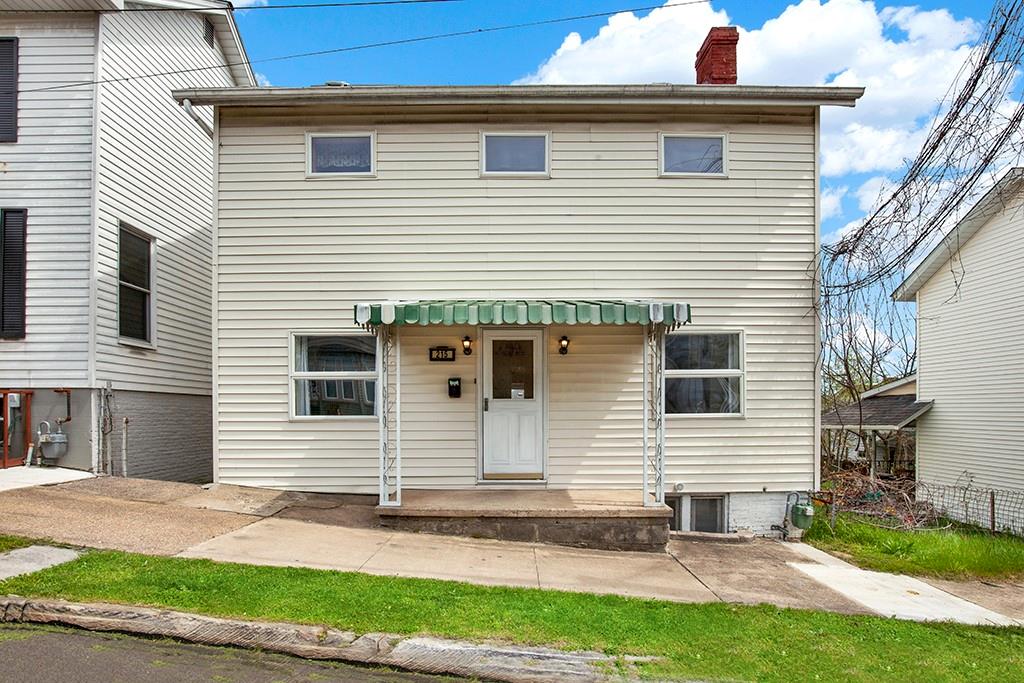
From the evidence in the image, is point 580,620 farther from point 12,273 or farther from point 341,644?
point 12,273

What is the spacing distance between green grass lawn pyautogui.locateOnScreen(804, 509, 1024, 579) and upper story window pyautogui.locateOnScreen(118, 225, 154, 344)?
1031cm

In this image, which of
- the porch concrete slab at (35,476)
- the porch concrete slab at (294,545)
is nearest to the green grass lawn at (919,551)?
the porch concrete slab at (294,545)

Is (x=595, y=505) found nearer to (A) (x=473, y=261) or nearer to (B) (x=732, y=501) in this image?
(B) (x=732, y=501)

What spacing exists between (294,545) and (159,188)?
7.31 meters

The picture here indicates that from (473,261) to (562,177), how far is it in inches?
67.2

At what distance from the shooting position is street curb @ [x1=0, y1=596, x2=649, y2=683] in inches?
167

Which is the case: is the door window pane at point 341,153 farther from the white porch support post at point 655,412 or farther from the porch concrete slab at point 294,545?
the porch concrete slab at point 294,545

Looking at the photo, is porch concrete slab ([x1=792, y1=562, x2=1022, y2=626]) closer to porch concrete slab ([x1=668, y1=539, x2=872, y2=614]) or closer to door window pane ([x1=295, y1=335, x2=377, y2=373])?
porch concrete slab ([x1=668, y1=539, x2=872, y2=614])

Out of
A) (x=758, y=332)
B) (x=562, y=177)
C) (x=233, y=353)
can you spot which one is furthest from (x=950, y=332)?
(x=233, y=353)

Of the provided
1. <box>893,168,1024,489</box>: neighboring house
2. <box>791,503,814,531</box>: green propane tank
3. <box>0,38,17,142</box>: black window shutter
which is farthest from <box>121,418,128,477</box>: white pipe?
<box>893,168,1024,489</box>: neighboring house

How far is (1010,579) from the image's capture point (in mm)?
7551

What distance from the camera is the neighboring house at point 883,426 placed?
1794 cm

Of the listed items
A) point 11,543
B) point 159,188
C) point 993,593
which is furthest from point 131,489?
point 993,593

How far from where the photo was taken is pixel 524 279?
9.33 meters
